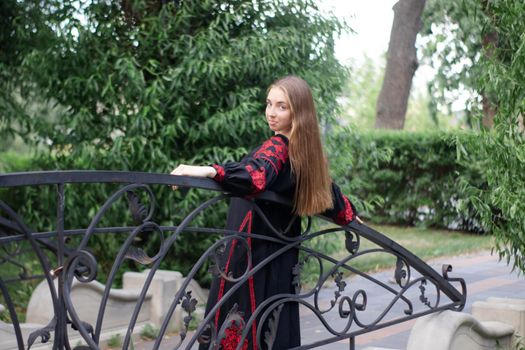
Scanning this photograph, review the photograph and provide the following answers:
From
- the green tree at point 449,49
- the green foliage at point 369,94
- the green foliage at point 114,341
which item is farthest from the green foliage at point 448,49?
the green foliage at point 369,94

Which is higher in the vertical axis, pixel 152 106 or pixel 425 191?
pixel 152 106

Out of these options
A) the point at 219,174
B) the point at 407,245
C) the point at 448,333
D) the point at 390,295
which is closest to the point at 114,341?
the point at 448,333

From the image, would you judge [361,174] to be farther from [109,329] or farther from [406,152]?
[109,329]

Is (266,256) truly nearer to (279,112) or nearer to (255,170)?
(255,170)

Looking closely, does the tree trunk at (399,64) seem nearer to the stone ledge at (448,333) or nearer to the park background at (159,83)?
the park background at (159,83)

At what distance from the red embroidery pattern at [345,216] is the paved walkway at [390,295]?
2206 millimetres

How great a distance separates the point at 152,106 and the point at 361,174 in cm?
848

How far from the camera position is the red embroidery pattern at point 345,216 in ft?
11.5

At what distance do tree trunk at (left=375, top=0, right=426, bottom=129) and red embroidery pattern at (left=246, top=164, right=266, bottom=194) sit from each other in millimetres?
13988

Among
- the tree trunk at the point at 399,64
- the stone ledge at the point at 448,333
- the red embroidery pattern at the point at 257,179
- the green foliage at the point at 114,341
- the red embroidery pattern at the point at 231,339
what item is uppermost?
the tree trunk at the point at 399,64

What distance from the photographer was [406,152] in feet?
46.8

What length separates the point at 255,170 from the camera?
3.14 m

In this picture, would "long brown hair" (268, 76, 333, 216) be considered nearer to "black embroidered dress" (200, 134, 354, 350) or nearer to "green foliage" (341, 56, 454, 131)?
"black embroidered dress" (200, 134, 354, 350)

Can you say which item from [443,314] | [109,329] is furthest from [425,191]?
[443,314]
